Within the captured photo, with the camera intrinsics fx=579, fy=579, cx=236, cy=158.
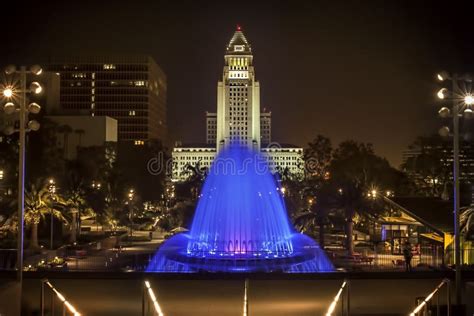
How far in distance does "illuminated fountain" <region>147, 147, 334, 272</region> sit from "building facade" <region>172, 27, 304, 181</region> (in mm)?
141147

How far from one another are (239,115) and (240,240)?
151 metres

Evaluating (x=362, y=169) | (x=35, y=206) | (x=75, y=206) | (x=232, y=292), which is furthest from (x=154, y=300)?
(x=362, y=169)

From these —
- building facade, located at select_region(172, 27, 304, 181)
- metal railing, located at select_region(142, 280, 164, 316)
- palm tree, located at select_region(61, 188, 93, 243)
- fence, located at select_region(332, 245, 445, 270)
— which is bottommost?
fence, located at select_region(332, 245, 445, 270)

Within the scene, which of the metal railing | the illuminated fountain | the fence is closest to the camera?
the metal railing

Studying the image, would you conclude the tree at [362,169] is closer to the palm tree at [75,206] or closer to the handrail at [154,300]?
the palm tree at [75,206]

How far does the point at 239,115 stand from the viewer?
6919 inches

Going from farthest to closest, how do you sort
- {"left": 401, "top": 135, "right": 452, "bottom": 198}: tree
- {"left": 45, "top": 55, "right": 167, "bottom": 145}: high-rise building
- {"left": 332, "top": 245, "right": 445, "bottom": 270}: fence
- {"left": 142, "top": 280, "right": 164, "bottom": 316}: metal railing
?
{"left": 45, "top": 55, "right": 167, "bottom": 145}: high-rise building
{"left": 401, "top": 135, "right": 452, "bottom": 198}: tree
{"left": 332, "top": 245, "right": 445, "bottom": 270}: fence
{"left": 142, "top": 280, "right": 164, "bottom": 316}: metal railing

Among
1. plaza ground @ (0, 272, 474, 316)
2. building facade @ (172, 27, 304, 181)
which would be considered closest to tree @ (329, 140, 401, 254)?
plaza ground @ (0, 272, 474, 316)

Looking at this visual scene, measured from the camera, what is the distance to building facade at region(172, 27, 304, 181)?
174 m

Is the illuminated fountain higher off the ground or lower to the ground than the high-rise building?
lower

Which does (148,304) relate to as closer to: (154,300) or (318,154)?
(154,300)

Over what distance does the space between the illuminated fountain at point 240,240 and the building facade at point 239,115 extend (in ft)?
463

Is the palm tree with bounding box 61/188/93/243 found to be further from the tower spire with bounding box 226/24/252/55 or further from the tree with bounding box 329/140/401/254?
the tower spire with bounding box 226/24/252/55

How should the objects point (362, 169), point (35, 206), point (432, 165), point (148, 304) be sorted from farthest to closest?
point (362, 169) → point (432, 165) → point (35, 206) → point (148, 304)
